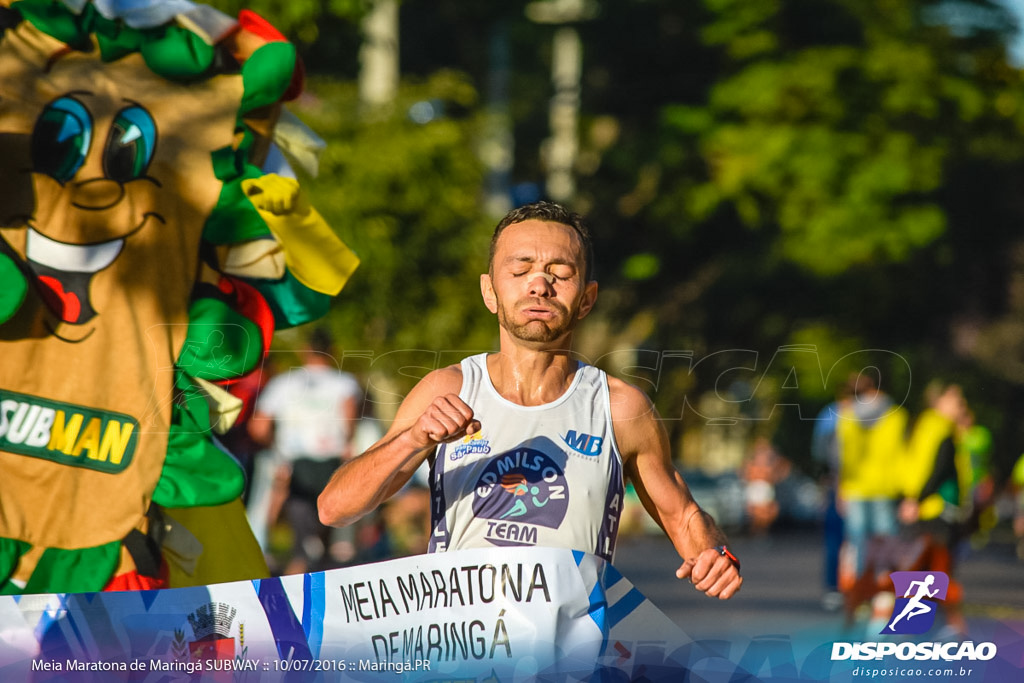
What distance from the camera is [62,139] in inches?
183

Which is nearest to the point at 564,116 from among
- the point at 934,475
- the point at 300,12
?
the point at 300,12

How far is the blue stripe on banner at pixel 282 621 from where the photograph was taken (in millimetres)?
3217

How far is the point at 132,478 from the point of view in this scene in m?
4.62

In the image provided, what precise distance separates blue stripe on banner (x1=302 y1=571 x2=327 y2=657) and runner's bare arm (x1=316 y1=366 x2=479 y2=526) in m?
0.16

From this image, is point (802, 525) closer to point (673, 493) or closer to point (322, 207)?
point (322, 207)

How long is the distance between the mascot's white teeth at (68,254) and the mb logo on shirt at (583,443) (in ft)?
6.16

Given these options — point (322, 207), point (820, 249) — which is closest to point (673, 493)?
point (322, 207)

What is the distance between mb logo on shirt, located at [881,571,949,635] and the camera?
350cm

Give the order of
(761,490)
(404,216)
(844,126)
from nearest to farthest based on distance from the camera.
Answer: (404,216)
(844,126)
(761,490)

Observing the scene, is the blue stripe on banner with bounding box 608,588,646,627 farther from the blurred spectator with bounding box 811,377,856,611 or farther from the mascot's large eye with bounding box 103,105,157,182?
the blurred spectator with bounding box 811,377,856,611

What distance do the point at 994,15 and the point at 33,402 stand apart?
2110 cm

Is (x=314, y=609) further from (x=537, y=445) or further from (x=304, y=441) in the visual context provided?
(x=304, y=441)

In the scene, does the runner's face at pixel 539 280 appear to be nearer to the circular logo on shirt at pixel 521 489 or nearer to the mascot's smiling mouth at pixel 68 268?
the circular logo on shirt at pixel 521 489

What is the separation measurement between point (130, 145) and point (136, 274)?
1.26ft
